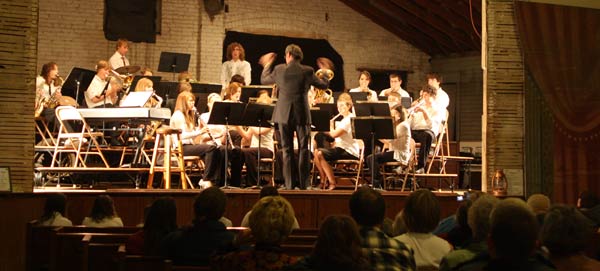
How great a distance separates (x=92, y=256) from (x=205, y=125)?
6.46m

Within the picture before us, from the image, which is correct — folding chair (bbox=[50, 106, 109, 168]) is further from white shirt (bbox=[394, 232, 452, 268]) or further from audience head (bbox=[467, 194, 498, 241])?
audience head (bbox=[467, 194, 498, 241])

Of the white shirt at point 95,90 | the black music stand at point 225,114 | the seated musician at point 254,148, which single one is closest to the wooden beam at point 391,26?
the seated musician at point 254,148

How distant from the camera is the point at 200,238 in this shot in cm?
468

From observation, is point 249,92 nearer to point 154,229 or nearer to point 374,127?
point 374,127

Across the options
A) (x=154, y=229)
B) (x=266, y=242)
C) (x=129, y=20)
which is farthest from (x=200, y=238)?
(x=129, y=20)

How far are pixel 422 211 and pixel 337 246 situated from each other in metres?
1.17

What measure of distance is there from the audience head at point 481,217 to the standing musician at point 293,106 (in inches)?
223

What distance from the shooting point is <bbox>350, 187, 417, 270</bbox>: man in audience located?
13.3 ft

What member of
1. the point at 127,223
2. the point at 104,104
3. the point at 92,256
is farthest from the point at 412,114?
the point at 92,256

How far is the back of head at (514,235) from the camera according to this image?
123 inches

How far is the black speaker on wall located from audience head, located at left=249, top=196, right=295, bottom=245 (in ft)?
39.8

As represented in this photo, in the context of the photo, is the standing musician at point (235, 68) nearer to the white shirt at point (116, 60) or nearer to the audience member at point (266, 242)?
the white shirt at point (116, 60)

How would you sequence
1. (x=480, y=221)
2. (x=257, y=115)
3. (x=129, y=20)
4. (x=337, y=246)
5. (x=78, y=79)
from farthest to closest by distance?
(x=129, y=20), (x=78, y=79), (x=257, y=115), (x=480, y=221), (x=337, y=246)

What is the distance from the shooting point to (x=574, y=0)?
977 centimetres
